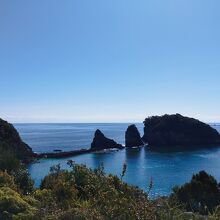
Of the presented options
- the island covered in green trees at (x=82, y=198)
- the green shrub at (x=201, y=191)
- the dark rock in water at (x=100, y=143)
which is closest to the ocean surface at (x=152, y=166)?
the dark rock in water at (x=100, y=143)

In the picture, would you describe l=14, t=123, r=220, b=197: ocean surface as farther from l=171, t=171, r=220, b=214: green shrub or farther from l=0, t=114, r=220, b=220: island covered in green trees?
l=0, t=114, r=220, b=220: island covered in green trees

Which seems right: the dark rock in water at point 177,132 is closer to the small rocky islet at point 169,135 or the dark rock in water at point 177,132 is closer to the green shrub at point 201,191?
the small rocky islet at point 169,135

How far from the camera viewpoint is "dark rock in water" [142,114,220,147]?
430 feet

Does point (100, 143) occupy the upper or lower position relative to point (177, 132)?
lower

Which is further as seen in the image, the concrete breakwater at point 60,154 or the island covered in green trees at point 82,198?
the concrete breakwater at point 60,154

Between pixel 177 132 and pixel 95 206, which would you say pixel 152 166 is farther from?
pixel 95 206

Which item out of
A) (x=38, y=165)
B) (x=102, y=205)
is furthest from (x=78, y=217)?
(x=38, y=165)

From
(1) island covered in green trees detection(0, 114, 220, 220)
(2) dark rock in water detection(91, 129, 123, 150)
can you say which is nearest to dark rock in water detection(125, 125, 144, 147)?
(2) dark rock in water detection(91, 129, 123, 150)

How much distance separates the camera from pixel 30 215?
24.9ft

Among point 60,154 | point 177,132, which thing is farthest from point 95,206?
point 177,132

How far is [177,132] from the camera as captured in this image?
133m

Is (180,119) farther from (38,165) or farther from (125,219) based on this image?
(125,219)

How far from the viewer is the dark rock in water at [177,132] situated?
131 metres

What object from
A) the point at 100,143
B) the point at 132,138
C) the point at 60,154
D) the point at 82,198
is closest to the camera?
the point at 82,198
